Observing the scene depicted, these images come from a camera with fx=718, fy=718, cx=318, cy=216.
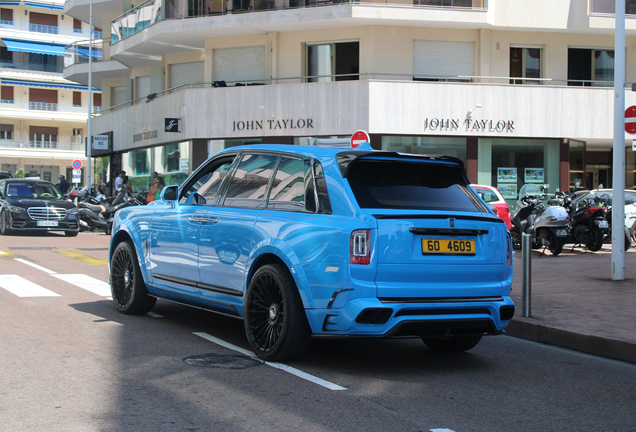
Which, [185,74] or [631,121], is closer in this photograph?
[631,121]

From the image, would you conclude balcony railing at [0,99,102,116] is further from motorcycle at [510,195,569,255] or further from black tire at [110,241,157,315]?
black tire at [110,241,157,315]

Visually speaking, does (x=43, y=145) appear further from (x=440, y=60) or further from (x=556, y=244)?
(x=556, y=244)

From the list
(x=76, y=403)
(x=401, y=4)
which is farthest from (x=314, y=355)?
(x=401, y=4)

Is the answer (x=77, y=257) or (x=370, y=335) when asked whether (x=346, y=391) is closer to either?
(x=370, y=335)

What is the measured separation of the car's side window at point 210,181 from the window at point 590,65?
22410 millimetres

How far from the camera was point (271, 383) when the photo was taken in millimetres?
5109

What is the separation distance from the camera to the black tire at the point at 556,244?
1628 centimetres

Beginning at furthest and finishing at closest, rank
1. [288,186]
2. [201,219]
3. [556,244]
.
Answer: [556,244] → [201,219] → [288,186]

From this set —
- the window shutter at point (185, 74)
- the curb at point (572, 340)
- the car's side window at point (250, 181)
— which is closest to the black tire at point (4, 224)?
the window shutter at point (185, 74)

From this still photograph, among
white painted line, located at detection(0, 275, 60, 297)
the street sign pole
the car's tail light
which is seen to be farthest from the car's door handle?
the street sign pole

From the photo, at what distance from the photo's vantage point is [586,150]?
96.0ft

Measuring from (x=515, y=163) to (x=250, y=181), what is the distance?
2105 cm

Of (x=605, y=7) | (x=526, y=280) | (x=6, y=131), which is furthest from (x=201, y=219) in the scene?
(x=6, y=131)

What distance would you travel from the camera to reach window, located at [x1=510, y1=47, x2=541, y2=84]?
26.3m
